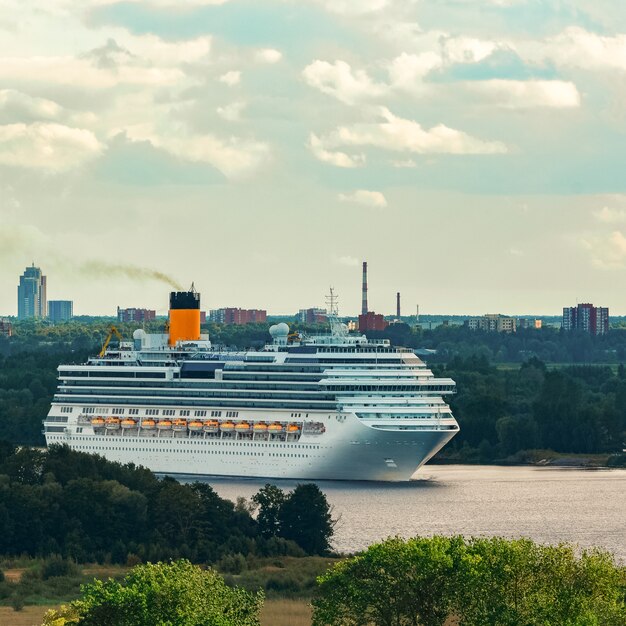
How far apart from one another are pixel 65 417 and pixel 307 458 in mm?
17024

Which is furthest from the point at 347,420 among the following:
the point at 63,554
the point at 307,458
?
the point at 63,554

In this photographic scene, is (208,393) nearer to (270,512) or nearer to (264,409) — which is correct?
(264,409)

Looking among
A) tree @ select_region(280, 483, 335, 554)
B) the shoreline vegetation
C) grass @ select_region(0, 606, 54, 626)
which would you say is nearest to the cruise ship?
the shoreline vegetation

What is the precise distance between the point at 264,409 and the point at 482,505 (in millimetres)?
17480

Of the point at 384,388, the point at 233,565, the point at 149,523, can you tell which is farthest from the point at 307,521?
the point at 384,388

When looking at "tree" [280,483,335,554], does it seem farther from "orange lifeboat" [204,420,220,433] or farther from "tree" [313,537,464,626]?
"orange lifeboat" [204,420,220,433]

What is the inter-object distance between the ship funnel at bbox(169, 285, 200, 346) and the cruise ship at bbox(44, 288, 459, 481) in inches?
89.5

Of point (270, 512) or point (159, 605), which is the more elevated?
point (270, 512)

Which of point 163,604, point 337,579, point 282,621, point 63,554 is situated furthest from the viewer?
point 63,554

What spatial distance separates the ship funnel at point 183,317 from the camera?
372 feet

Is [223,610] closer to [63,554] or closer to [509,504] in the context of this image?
[63,554]

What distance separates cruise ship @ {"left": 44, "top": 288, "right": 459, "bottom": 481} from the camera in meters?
95.9

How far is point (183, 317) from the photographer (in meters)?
113

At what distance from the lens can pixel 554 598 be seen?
1806 inches
